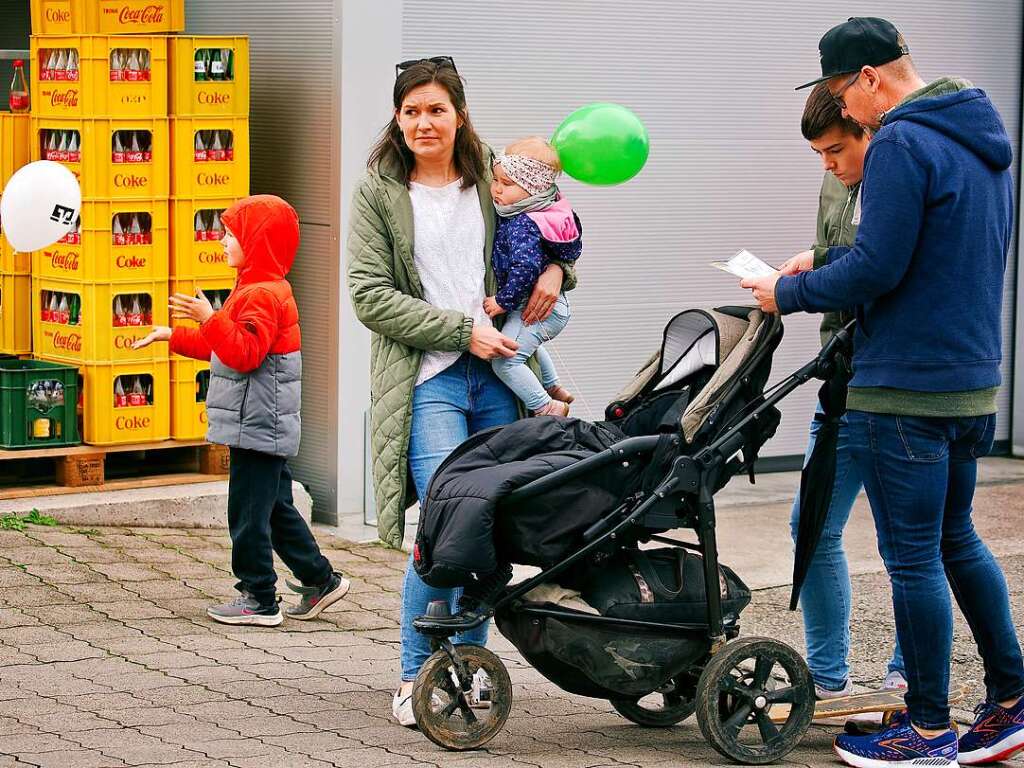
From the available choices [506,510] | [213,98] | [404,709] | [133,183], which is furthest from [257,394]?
[213,98]

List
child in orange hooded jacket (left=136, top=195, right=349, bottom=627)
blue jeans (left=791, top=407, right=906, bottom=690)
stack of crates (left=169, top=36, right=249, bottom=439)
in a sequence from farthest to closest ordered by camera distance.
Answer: stack of crates (left=169, top=36, right=249, bottom=439) < child in orange hooded jacket (left=136, top=195, right=349, bottom=627) < blue jeans (left=791, top=407, right=906, bottom=690)

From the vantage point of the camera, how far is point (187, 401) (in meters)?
7.91

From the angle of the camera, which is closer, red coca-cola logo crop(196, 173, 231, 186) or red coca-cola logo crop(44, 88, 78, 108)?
red coca-cola logo crop(44, 88, 78, 108)

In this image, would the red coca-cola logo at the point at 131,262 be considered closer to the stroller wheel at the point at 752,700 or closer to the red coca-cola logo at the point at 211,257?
the red coca-cola logo at the point at 211,257

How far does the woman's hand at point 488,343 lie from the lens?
4852 mm

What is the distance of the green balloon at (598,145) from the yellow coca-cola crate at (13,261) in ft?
12.2

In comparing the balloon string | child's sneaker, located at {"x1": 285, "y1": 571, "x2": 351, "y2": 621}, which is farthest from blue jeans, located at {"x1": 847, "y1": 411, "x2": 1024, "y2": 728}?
the balloon string

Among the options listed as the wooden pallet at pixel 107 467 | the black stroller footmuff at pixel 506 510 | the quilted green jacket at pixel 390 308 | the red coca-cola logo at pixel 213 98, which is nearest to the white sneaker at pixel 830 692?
the black stroller footmuff at pixel 506 510

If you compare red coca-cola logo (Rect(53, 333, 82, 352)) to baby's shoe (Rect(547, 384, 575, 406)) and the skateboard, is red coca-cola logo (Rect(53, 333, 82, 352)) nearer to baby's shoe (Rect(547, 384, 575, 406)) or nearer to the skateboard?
baby's shoe (Rect(547, 384, 575, 406))

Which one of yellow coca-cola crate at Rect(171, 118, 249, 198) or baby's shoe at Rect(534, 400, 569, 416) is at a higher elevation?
yellow coca-cola crate at Rect(171, 118, 249, 198)

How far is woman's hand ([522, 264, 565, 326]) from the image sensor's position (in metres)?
5.00

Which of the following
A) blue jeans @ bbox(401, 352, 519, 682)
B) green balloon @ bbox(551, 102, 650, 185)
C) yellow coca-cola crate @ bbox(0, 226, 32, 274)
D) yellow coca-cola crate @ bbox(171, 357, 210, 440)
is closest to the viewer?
blue jeans @ bbox(401, 352, 519, 682)

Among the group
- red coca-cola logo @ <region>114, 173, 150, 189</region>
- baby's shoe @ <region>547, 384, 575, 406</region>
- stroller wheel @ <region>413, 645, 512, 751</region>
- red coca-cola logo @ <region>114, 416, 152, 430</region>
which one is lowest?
stroller wheel @ <region>413, 645, 512, 751</region>

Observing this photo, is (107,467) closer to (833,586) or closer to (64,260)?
(64,260)
